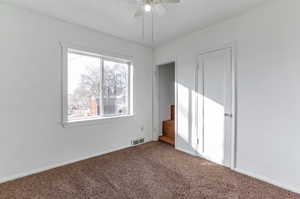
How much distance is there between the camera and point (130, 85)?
11.8ft

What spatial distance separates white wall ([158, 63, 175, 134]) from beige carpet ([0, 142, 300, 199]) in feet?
5.73

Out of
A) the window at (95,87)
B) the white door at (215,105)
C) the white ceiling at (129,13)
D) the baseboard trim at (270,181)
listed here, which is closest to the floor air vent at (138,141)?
the window at (95,87)

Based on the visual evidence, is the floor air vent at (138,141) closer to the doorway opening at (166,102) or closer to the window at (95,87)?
the doorway opening at (166,102)

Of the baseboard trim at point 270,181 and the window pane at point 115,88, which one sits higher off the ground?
the window pane at point 115,88

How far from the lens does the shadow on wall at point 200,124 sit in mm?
2615

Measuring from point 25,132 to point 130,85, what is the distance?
2.17 meters

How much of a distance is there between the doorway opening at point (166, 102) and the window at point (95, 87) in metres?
1.05

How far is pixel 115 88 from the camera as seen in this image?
3.38 metres

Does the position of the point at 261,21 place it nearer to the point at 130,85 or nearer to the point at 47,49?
the point at 130,85

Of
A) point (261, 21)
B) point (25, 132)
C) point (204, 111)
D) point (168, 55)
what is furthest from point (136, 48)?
point (25, 132)

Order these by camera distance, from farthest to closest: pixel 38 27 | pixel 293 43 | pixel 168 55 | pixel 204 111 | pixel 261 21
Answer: pixel 168 55
pixel 204 111
pixel 38 27
pixel 261 21
pixel 293 43

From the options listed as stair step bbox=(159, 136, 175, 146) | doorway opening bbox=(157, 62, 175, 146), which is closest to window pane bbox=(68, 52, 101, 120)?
doorway opening bbox=(157, 62, 175, 146)

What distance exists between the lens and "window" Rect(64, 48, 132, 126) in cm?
274

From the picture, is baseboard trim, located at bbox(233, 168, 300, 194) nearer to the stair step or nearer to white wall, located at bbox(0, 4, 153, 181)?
the stair step
